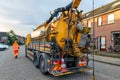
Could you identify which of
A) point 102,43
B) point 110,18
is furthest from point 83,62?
point 102,43

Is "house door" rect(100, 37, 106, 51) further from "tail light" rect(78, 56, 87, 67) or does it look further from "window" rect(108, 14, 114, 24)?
"tail light" rect(78, 56, 87, 67)

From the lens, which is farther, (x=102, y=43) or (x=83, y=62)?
(x=102, y=43)

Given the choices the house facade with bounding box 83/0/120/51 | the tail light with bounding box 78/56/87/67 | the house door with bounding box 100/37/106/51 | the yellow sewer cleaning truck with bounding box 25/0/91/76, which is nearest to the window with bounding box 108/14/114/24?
the house facade with bounding box 83/0/120/51

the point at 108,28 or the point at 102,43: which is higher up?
the point at 108,28

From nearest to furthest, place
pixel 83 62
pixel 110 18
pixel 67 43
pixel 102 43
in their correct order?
1. pixel 67 43
2. pixel 83 62
3. pixel 110 18
4. pixel 102 43

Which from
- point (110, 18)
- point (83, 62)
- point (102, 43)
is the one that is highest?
point (110, 18)

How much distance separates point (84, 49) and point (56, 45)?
1.55 meters

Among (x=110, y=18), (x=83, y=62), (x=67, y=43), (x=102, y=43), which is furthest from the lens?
(x=102, y=43)

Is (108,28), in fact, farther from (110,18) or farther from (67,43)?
(67,43)

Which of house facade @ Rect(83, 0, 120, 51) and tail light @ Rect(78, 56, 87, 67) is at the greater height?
house facade @ Rect(83, 0, 120, 51)

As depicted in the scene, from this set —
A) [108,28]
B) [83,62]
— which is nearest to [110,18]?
[108,28]

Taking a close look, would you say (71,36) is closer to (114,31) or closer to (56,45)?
(56,45)

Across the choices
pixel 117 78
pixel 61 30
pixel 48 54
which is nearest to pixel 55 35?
pixel 61 30

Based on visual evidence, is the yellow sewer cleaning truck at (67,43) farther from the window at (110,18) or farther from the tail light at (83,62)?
the window at (110,18)
